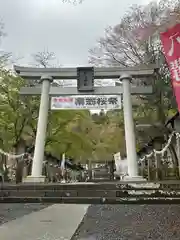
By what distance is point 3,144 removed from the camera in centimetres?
2234

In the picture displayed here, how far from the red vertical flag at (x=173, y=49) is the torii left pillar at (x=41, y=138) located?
8.51 metres

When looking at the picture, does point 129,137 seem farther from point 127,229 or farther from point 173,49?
point 127,229

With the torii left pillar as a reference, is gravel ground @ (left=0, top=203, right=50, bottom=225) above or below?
below

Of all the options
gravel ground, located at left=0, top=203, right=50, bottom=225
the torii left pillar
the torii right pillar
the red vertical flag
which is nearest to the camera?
gravel ground, located at left=0, top=203, right=50, bottom=225

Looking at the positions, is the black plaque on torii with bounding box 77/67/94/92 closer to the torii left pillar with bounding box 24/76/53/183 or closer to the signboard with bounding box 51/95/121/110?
the signboard with bounding box 51/95/121/110

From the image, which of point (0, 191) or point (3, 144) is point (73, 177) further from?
point (0, 191)

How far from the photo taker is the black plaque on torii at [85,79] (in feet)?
52.7

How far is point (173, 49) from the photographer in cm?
809

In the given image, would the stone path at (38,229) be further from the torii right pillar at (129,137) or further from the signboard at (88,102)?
the signboard at (88,102)

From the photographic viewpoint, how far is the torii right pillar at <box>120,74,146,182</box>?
A: 1454 cm

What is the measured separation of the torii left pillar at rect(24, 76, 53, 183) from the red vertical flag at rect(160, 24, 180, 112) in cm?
851

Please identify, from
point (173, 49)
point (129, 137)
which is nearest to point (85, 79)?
point (129, 137)

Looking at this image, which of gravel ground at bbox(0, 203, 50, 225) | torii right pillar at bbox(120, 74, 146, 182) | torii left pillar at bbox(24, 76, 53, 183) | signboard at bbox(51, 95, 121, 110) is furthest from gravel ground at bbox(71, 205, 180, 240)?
signboard at bbox(51, 95, 121, 110)

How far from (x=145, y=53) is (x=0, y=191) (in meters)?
13.0
